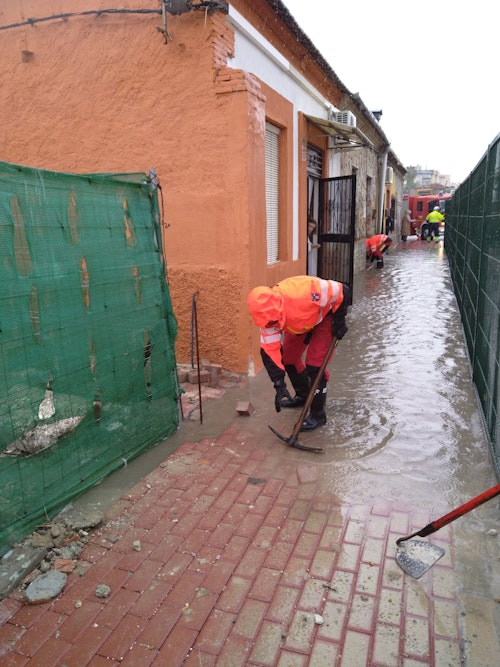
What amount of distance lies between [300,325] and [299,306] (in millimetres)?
184

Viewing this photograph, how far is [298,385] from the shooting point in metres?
4.80

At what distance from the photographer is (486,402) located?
4.23 metres

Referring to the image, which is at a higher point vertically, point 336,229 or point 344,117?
point 344,117

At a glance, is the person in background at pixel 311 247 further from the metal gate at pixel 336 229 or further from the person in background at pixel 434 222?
the person in background at pixel 434 222

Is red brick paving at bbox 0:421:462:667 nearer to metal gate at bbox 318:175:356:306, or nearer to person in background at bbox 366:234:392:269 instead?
metal gate at bbox 318:175:356:306

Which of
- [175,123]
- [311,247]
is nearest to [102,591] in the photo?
[175,123]

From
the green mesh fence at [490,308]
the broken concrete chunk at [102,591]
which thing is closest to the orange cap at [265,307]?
the green mesh fence at [490,308]

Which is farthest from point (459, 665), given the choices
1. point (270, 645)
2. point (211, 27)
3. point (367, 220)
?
point (367, 220)

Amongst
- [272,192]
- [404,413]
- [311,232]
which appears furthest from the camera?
[311,232]

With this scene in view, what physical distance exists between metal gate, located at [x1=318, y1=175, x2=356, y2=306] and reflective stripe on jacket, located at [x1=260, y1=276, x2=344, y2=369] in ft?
18.3

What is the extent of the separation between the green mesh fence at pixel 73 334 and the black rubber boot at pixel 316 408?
130 centimetres

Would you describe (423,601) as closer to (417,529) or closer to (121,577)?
(417,529)

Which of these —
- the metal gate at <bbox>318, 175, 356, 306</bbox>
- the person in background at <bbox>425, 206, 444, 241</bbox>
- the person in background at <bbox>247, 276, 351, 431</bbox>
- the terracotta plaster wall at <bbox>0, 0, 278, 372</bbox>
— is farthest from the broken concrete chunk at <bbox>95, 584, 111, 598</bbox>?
the person in background at <bbox>425, 206, 444, 241</bbox>

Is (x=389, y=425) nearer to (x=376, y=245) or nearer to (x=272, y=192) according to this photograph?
(x=272, y=192)
